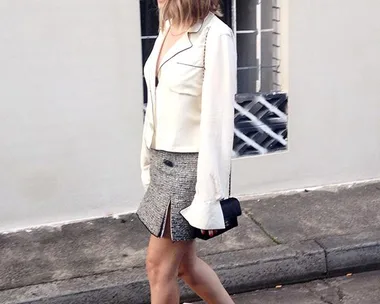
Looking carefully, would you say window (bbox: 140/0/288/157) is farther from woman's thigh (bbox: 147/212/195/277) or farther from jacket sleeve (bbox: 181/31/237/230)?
jacket sleeve (bbox: 181/31/237/230)

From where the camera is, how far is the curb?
434 centimetres

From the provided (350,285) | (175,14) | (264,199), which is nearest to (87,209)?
(264,199)

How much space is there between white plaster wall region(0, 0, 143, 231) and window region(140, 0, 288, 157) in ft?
2.79

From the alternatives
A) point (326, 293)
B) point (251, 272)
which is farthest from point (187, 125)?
point (326, 293)

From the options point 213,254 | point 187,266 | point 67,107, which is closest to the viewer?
point 187,266

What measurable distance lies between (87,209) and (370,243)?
197cm

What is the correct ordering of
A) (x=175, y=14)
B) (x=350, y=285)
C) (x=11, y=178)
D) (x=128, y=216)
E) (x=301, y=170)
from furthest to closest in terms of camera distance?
(x=301, y=170) → (x=128, y=216) → (x=11, y=178) → (x=350, y=285) → (x=175, y=14)

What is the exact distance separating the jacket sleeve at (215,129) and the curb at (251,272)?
4.57 feet

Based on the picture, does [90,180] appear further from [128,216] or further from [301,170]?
[301,170]

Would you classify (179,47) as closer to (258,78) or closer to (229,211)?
(229,211)

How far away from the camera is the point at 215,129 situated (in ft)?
10.4

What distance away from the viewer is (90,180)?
5301 millimetres

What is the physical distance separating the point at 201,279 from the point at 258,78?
2582mm

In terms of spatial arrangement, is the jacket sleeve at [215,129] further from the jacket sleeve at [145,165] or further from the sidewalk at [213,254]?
the sidewalk at [213,254]
